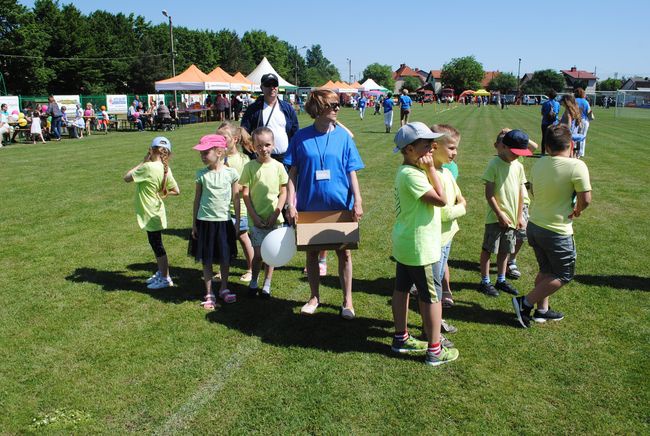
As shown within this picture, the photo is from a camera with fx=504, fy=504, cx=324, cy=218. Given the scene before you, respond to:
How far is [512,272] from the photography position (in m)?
5.79

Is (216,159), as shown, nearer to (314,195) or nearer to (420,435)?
(314,195)

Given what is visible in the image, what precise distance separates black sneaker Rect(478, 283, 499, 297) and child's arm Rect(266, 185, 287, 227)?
7.57 ft

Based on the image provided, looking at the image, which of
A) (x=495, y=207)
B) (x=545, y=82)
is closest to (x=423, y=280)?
(x=495, y=207)

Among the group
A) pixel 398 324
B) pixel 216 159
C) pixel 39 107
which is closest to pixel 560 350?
pixel 398 324

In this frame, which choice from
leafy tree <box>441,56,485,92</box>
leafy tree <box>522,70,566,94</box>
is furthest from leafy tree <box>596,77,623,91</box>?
leafy tree <box>441,56,485,92</box>

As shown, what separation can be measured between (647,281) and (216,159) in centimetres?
487

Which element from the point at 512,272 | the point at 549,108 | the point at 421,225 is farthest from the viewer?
the point at 549,108

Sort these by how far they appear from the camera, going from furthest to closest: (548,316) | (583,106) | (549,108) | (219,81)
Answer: (219,81)
(549,108)
(583,106)
(548,316)

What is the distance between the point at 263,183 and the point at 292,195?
0.55 m

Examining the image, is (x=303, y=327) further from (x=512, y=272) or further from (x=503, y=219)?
(x=512, y=272)

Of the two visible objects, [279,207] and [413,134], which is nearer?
[413,134]

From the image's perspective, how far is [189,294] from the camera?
5.27 metres

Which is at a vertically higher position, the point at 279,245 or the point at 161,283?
the point at 279,245

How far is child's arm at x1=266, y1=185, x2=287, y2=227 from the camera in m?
4.83
